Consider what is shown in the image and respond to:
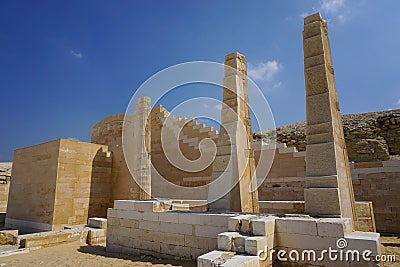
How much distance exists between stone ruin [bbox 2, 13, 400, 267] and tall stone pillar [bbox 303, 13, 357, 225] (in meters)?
0.02

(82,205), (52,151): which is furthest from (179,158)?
(52,151)

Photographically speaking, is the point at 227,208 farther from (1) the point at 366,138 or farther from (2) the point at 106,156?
(1) the point at 366,138

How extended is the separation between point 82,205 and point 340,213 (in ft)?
34.9

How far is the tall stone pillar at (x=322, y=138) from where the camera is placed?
436 cm

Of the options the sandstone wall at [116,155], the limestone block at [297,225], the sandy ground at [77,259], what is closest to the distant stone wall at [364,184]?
the limestone block at [297,225]

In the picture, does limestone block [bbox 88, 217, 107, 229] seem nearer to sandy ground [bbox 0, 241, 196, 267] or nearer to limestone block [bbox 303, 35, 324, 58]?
sandy ground [bbox 0, 241, 196, 267]

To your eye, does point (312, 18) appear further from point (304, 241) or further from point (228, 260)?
point (228, 260)

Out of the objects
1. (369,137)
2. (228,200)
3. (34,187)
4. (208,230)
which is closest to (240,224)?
(208,230)

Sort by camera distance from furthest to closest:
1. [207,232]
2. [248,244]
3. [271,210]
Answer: [271,210] < [207,232] < [248,244]

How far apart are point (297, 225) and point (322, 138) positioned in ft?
5.61

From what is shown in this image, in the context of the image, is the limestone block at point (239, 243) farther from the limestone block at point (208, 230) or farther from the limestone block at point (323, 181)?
the limestone block at point (323, 181)

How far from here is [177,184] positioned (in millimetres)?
11711

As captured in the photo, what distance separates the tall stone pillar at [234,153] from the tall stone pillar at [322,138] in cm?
149

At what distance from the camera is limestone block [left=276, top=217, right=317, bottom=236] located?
149 inches
